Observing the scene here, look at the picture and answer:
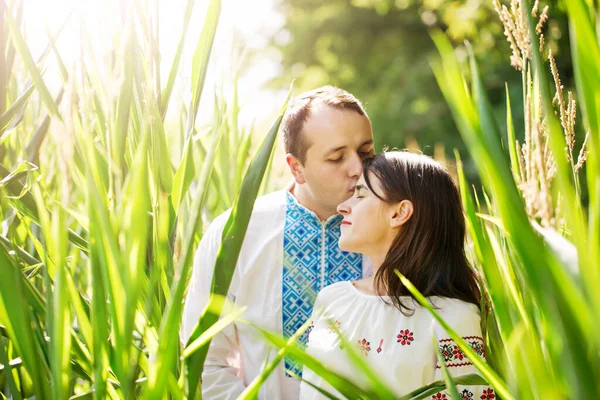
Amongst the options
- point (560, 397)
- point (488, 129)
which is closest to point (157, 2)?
point (488, 129)

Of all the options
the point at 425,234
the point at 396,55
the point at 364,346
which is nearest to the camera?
the point at 364,346

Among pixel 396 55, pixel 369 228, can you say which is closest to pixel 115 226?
pixel 369 228

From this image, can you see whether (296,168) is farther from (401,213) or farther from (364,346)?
(364,346)

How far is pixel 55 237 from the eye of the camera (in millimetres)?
698

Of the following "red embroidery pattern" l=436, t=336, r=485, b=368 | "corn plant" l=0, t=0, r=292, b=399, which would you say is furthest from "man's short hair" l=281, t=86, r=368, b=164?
"corn plant" l=0, t=0, r=292, b=399

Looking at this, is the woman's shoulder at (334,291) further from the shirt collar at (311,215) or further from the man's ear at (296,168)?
the man's ear at (296,168)

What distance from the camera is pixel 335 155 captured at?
1977mm

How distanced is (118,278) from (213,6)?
1.07 feet

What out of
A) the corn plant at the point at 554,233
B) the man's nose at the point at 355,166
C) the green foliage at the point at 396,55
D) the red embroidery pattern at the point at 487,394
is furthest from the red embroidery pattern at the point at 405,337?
the green foliage at the point at 396,55

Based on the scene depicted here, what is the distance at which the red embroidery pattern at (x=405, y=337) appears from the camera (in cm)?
137

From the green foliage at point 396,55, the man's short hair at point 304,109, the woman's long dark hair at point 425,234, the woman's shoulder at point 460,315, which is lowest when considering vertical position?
the woman's shoulder at point 460,315

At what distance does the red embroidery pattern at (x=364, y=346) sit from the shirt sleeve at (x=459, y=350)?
14 cm

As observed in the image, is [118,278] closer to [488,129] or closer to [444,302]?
[488,129]

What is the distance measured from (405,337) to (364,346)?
3.7 inches
